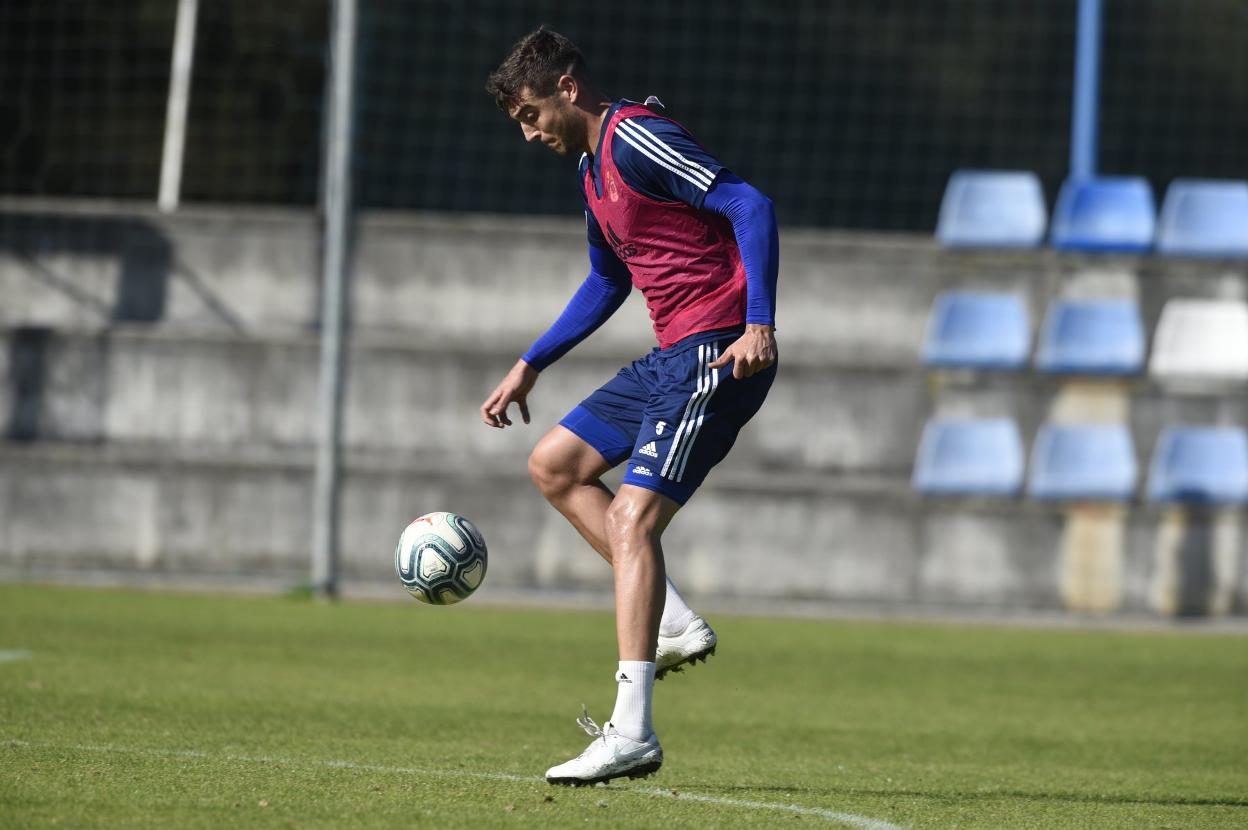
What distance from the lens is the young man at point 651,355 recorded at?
484 centimetres

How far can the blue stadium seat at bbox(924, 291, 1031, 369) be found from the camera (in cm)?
1345

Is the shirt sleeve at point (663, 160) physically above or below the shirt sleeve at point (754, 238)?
above

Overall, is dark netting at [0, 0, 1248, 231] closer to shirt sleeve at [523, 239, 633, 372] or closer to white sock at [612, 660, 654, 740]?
shirt sleeve at [523, 239, 633, 372]

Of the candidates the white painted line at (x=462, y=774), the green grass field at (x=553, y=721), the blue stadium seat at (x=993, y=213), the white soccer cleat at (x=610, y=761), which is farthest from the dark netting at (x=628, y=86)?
the white soccer cleat at (x=610, y=761)

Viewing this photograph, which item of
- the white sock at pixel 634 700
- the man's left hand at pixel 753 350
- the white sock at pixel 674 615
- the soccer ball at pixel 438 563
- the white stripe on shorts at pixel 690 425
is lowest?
the white sock at pixel 634 700

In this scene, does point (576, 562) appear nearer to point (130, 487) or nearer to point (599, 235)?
point (130, 487)

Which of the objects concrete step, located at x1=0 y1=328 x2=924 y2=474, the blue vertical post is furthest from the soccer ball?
the blue vertical post

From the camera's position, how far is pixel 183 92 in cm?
1521

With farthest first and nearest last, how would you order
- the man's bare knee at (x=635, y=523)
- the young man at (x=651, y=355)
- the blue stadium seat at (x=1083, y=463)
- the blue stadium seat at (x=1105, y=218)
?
1. the blue stadium seat at (x=1105, y=218)
2. the blue stadium seat at (x=1083, y=463)
3. the man's bare knee at (x=635, y=523)
4. the young man at (x=651, y=355)

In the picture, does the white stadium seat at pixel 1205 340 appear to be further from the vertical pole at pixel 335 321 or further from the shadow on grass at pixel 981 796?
the shadow on grass at pixel 981 796

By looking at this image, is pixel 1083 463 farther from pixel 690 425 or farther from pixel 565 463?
pixel 690 425

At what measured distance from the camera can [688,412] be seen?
16.5 feet

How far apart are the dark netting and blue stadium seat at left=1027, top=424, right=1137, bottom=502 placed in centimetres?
356

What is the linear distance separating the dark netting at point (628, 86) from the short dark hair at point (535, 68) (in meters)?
10.7
